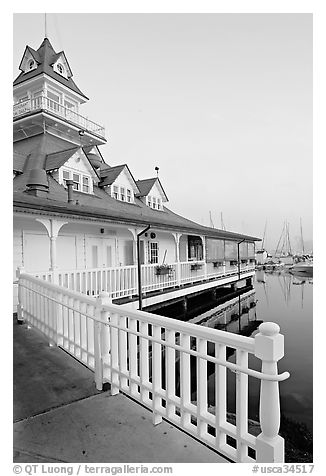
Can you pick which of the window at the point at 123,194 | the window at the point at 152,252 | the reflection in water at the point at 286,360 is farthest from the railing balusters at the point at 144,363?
the window at the point at 123,194

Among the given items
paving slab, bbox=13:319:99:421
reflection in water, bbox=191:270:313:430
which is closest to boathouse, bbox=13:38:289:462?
paving slab, bbox=13:319:99:421

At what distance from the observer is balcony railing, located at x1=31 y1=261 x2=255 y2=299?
5.81 m

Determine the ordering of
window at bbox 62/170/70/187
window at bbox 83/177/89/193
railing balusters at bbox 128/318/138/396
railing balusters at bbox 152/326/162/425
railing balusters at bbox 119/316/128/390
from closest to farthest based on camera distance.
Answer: railing balusters at bbox 152/326/162/425
railing balusters at bbox 128/318/138/396
railing balusters at bbox 119/316/128/390
window at bbox 62/170/70/187
window at bbox 83/177/89/193

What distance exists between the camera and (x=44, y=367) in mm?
3008

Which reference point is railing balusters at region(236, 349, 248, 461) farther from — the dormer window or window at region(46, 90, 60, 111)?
window at region(46, 90, 60, 111)

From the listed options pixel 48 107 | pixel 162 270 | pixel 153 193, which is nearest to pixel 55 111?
pixel 48 107

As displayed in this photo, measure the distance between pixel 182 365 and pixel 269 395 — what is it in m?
0.59

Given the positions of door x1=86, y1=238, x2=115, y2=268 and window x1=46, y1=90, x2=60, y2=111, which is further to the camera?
window x1=46, y1=90, x2=60, y2=111

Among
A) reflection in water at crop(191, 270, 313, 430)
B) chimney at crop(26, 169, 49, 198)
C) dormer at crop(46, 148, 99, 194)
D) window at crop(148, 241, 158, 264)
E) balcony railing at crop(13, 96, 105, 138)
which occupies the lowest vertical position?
reflection in water at crop(191, 270, 313, 430)

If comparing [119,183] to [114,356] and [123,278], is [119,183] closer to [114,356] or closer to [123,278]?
[123,278]

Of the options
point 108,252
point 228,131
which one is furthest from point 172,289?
point 228,131

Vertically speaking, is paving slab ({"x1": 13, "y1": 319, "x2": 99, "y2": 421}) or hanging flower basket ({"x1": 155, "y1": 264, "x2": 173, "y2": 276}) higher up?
Answer: hanging flower basket ({"x1": 155, "y1": 264, "x2": 173, "y2": 276})

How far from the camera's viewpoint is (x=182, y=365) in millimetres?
1874
